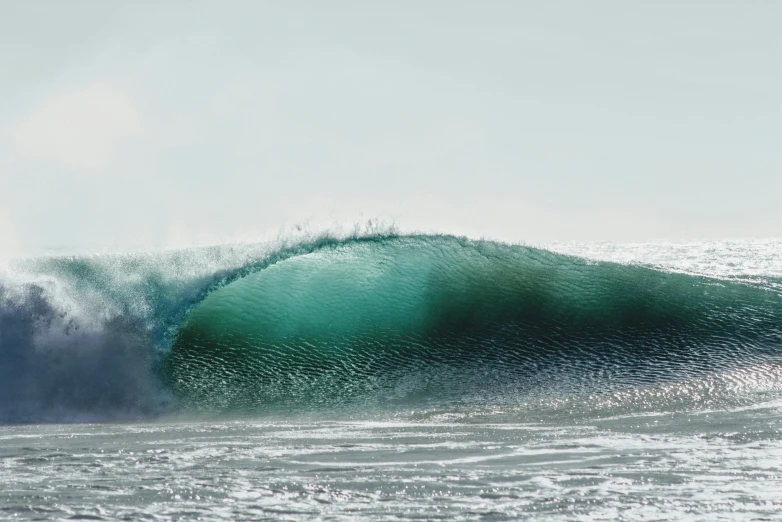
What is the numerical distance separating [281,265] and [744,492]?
9292 mm

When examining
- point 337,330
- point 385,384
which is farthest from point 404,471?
point 337,330

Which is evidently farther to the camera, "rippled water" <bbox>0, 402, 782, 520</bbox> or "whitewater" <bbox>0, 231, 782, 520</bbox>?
"whitewater" <bbox>0, 231, 782, 520</bbox>

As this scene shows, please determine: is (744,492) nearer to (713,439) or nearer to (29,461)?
(713,439)

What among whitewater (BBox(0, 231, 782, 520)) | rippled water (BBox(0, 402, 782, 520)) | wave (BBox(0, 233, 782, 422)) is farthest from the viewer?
wave (BBox(0, 233, 782, 422))

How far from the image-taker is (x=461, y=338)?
37.0ft

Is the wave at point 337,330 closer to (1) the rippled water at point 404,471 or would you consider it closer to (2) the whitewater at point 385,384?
(2) the whitewater at point 385,384

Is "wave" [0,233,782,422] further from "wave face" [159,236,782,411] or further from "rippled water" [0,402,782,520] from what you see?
"rippled water" [0,402,782,520]

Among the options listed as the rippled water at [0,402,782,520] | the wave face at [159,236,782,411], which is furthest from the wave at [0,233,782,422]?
the rippled water at [0,402,782,520]

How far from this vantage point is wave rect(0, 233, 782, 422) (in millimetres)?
9789

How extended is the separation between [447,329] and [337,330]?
164 cm

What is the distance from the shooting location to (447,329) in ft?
37.8

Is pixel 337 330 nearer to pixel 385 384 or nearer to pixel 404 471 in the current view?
pixel 385 384

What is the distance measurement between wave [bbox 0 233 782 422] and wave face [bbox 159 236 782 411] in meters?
0.03

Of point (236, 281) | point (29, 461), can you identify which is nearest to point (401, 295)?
point (236, 281)
